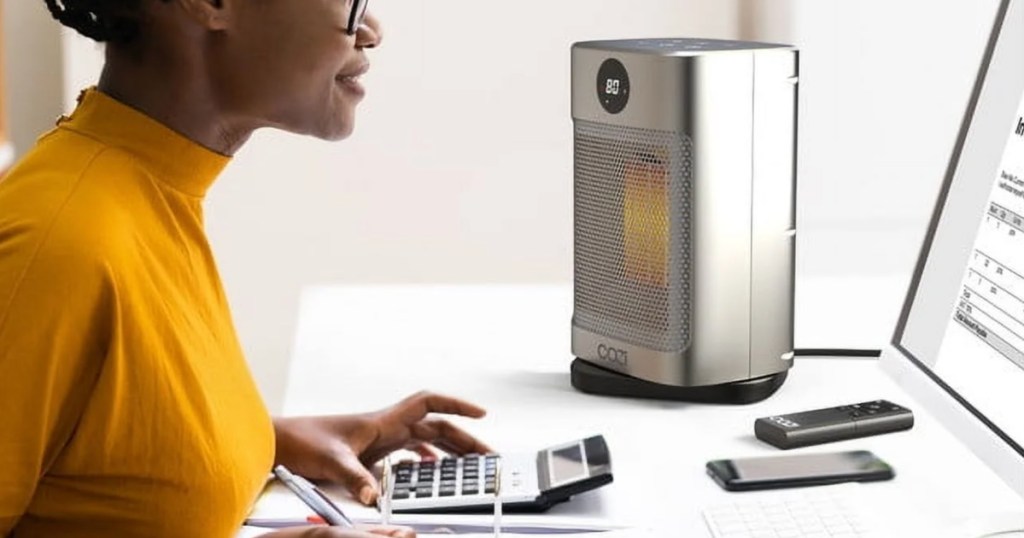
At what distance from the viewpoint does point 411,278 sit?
2789 mm

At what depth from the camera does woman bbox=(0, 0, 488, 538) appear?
1095 millimetres

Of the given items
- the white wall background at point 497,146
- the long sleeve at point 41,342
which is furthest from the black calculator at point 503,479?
the white wall background at point 497,146

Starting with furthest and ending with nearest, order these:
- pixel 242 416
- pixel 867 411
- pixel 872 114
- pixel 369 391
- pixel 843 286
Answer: pixel 872 114, pixel 843 286, pixel 369 391, pixel 867 411, pixel 242 416

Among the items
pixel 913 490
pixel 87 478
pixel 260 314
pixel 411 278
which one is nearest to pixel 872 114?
pixel 411 278

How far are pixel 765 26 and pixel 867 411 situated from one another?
1.21 meters

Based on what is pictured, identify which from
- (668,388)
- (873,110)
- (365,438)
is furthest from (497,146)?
(365,438)

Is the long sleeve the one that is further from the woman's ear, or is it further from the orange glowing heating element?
the orange glowing heating element

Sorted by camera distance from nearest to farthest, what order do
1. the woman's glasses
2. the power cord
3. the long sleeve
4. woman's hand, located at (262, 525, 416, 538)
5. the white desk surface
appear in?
the long sleeve, woman's hand, located at (262, 525, 416, 538), the woman's glasses, the white desk surface, the power cord

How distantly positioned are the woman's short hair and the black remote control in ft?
2.28

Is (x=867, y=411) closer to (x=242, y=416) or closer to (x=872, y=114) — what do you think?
(x=242, y=416)

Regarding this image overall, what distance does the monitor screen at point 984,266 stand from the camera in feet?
4.15

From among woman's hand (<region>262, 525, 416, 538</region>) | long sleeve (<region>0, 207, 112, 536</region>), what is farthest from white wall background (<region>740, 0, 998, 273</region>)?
long sleeve (<region>0, 207, 112, 536</region>)

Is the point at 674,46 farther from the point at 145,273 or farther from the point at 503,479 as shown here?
the point at 145,273

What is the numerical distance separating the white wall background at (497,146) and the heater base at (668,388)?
949 mm
